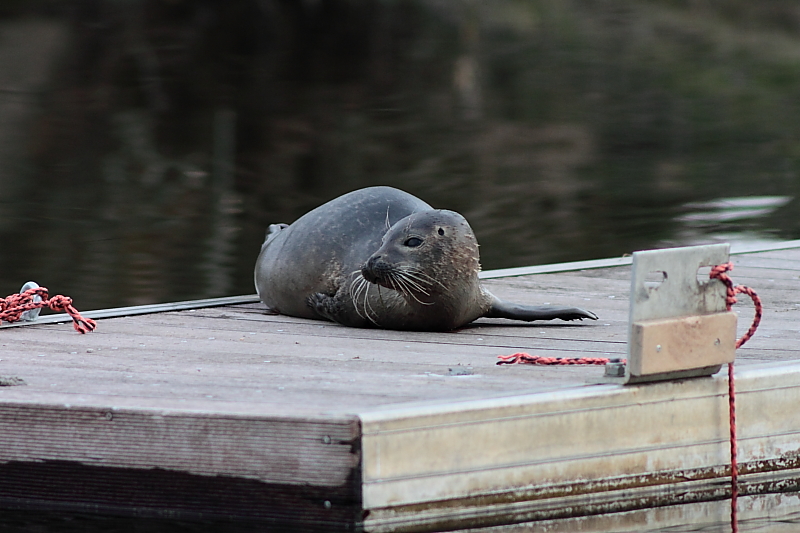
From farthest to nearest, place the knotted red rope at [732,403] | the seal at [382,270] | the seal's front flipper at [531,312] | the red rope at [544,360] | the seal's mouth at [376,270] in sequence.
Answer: the seal's front flipper at [531,312], the seal at [382,270], the seal's mouth at [376,270], the red rope at [544,360], the knotted red rope at [732,403]

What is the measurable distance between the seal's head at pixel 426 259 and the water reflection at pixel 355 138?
3461mm

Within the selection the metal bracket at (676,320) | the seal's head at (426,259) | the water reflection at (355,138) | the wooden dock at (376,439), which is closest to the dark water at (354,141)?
the water reflection at (355,138)

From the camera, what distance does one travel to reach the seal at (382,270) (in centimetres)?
487

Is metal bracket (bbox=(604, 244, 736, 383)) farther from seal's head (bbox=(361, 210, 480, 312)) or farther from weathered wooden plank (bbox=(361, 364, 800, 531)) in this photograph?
seal's head (bbox=(361, 210, 480, 312))

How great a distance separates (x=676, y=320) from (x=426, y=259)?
1266 mm

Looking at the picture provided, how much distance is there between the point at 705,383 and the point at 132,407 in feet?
5.35

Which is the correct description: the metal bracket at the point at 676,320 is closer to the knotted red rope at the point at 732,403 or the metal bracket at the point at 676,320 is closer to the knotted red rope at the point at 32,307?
the knotted red rope at the point at 732,403

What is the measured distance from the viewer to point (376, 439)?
345cm

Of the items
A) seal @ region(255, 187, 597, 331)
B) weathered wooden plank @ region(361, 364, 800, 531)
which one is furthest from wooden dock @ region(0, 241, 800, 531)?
seal @ region(255, 187, 597, 331)

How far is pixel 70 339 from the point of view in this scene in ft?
16.0

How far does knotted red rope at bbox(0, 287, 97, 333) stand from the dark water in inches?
54.3

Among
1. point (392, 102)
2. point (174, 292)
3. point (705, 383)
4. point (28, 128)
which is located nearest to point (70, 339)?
point (705, 383)

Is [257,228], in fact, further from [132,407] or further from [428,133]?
[132,407]

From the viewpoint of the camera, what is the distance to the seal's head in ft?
15.7
